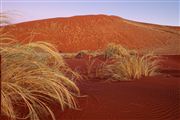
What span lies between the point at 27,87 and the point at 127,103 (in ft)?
3.44

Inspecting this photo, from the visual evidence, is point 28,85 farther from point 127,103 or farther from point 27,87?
point 127,103

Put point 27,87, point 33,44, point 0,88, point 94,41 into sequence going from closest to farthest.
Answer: point 0,88 → point 27,87 → point 33,44 → point 94,41

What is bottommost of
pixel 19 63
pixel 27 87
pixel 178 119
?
pixel 178 119

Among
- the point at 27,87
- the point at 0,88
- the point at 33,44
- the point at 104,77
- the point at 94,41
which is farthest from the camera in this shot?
the point at 94,41

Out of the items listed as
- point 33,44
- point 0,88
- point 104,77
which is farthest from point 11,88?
point 104,77

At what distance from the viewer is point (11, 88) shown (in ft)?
11.6

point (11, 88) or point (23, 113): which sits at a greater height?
point (11, 88)

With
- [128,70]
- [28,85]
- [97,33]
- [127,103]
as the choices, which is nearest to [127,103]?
[127,103]

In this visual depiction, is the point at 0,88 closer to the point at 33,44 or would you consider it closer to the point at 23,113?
the point at 23,113

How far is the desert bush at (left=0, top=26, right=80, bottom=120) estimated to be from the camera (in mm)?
3379

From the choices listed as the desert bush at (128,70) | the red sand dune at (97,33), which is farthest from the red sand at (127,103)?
the red sand dune at (97,33)

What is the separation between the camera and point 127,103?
3809mm

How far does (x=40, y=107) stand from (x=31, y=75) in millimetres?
491

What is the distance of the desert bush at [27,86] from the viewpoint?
338cm
